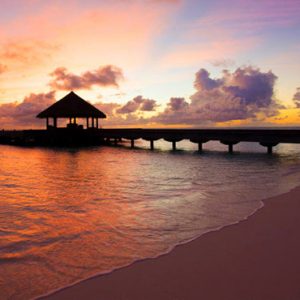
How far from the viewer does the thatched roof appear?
122 ft

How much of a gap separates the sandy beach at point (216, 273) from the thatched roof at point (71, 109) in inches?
1348

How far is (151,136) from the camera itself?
33.9 m

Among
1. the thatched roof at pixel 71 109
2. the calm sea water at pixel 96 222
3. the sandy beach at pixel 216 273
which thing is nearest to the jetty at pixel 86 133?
the thatched roof at pixel 71 109

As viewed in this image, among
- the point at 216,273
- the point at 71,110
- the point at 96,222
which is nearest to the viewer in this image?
Answer: the point at 216,273

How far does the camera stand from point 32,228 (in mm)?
5797

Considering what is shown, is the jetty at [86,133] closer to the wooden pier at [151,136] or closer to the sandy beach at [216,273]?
the wooden pier at [151,136]

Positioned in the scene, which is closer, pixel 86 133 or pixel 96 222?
pixel 96 222

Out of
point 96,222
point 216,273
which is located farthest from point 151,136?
point 216,273

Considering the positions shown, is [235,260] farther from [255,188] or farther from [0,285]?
[255,188]

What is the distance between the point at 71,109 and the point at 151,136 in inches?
389

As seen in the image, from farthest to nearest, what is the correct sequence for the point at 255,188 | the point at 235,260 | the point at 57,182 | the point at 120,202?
the point at 57,182, the point at 255,188, the point at 120,202, the point at 235,260

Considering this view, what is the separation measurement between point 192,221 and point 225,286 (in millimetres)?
2854

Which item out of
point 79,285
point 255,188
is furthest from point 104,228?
point 255,188

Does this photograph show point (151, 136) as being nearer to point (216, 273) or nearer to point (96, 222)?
point (96, 222)
